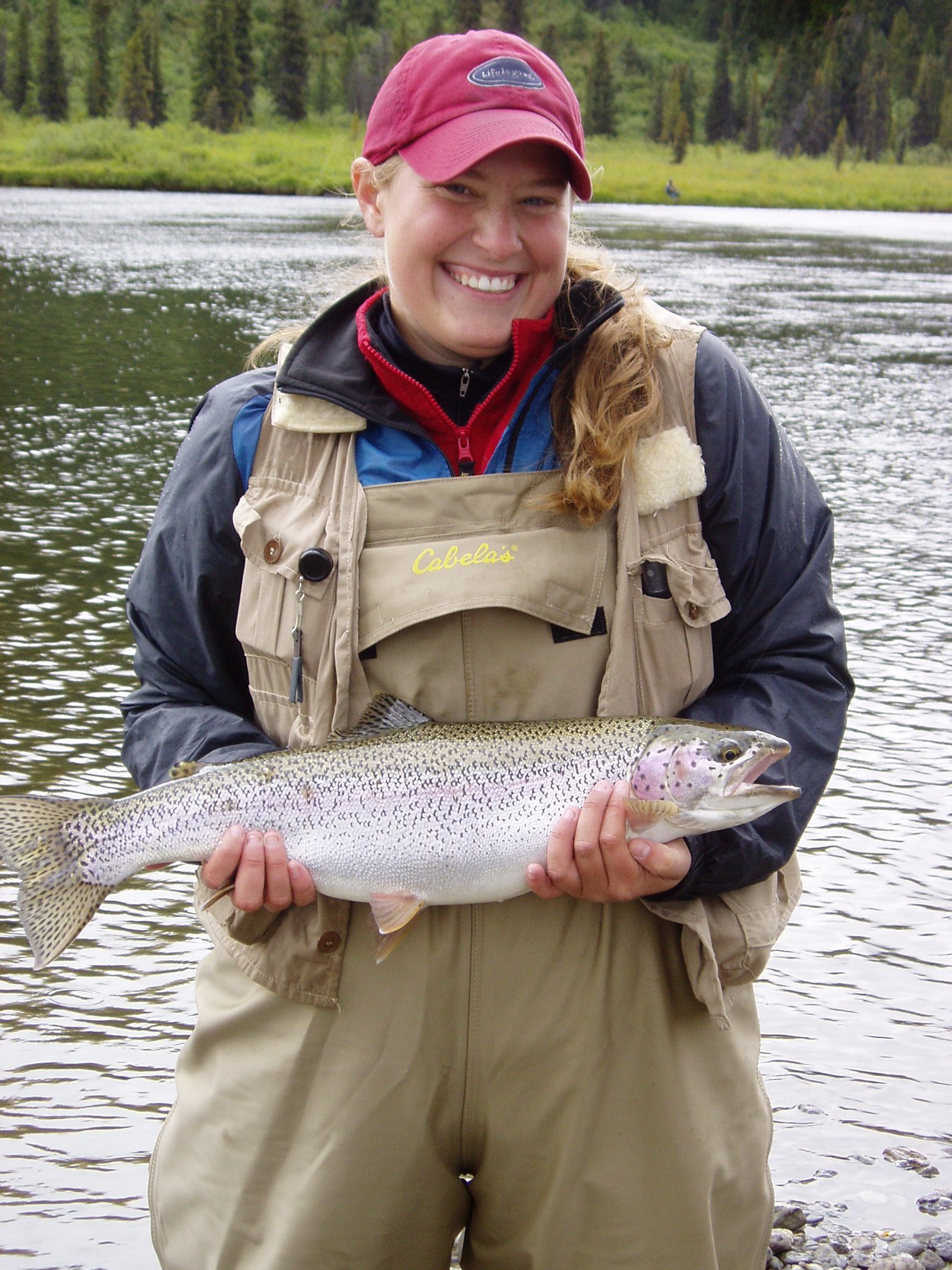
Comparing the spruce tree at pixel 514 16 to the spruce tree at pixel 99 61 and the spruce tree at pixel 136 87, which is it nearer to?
the spruce tree at pixel 99 61

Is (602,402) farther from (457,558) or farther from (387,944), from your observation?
(387,944)

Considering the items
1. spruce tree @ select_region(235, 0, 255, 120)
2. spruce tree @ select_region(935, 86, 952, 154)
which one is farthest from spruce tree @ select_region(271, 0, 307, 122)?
spruce tree @ select_region(935, 86, 952, 154)

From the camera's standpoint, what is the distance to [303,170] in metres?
62.5

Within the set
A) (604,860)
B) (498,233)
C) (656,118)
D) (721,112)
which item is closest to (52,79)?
(656,118)

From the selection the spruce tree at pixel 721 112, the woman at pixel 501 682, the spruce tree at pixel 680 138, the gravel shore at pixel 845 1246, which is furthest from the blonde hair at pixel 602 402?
the spruce tree at pixel 721 112

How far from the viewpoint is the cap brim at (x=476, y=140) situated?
7.21ft

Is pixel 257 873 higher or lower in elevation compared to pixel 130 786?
higher

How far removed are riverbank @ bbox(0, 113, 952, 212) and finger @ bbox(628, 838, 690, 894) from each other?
54.2m

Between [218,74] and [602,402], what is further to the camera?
[218,74]

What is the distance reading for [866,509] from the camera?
10.7 metres

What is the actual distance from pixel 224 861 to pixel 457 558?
1.96 ft

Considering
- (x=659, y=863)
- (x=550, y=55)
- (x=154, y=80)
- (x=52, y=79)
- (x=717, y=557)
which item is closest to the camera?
(x=659, y=863)

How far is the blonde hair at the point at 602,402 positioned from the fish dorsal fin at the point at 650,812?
453 millimetres

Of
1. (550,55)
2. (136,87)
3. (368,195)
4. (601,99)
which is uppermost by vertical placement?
(550,55)
